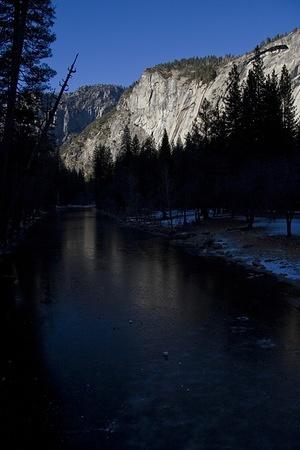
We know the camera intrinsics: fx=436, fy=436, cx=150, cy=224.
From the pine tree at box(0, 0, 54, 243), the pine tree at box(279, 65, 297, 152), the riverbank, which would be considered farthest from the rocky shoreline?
the pine tree at box(279, 65, 297, 152)

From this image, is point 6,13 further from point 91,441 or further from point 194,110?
point 194,110

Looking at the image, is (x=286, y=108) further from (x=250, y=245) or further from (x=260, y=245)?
(x=260, y=245)

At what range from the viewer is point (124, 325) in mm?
15188

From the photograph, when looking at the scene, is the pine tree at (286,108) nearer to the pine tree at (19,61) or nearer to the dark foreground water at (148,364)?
the dark foreground water at (148,364)

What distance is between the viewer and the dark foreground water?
8.23 m

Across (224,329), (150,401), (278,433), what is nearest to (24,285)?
(224,329)

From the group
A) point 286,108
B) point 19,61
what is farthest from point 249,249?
point 286,108

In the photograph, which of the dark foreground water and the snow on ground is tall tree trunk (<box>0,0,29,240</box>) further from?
the snow on ground

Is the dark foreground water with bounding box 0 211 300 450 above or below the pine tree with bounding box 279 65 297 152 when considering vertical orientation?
below

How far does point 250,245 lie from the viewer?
110 ft

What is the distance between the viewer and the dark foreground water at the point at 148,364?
8234 mm

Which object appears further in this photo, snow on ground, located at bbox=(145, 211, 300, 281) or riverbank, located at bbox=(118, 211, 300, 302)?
snow on ground, located at bbox=(145, 211, 300, 281)

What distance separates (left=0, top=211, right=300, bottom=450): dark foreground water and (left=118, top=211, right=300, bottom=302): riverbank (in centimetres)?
284

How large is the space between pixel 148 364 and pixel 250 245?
921 inches
